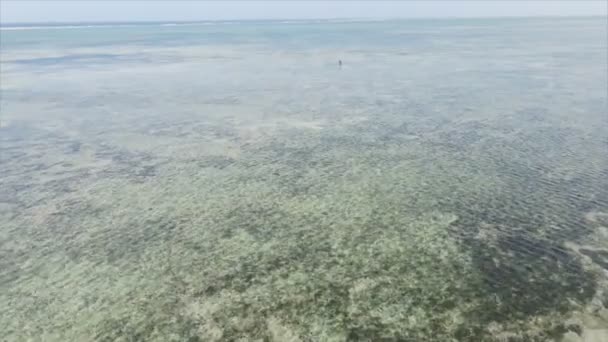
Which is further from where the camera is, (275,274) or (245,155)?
(245,155)

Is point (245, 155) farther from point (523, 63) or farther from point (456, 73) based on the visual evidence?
point (523, 63)

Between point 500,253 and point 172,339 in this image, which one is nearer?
point 172,339

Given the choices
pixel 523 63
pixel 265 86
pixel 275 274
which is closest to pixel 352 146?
pixel 275 274

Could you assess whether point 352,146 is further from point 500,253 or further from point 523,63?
point 523,63

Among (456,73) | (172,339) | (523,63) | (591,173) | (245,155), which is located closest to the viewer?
(172,339)

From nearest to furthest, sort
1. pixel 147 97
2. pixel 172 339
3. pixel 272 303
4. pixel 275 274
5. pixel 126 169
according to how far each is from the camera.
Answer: pixel 172 339 < pixel 272 303 < pixel 275 274 < pixel 126 169 < pixel 147 97

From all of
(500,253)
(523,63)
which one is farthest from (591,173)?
(523,63)
